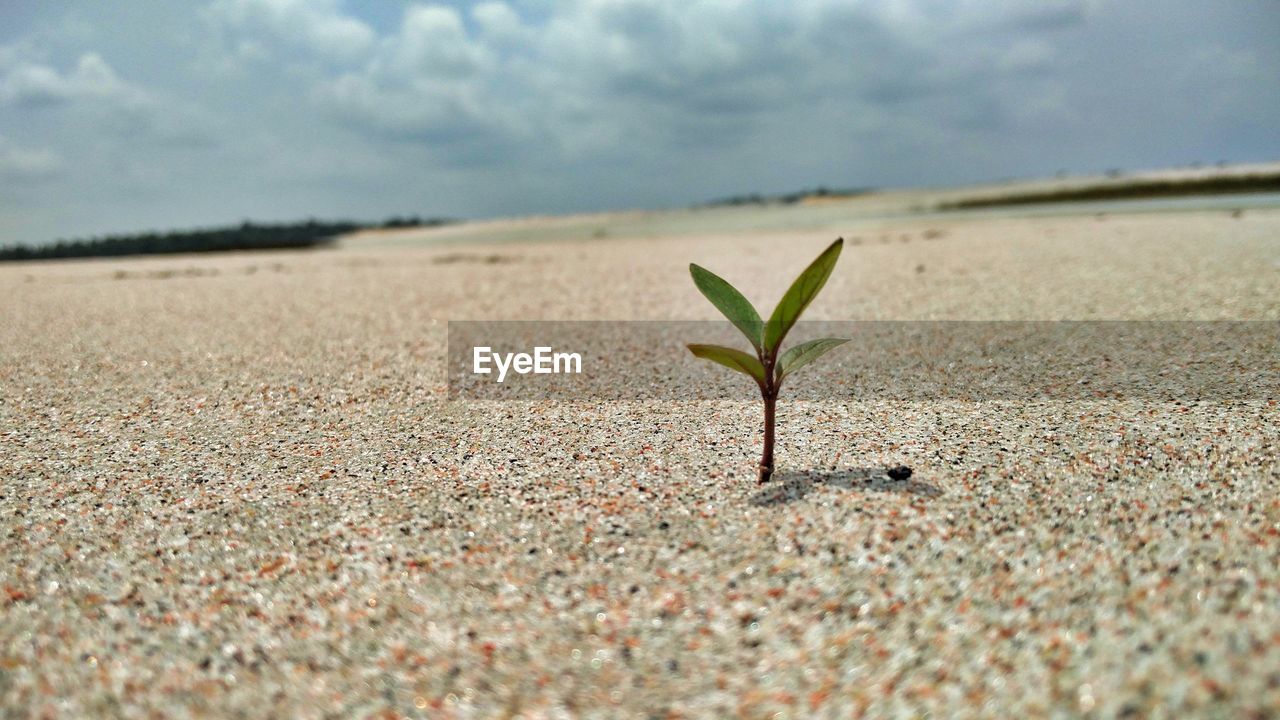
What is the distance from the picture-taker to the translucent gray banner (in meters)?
1.99

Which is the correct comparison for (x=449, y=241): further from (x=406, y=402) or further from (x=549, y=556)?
(x=549, y=556)

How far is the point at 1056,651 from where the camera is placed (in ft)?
2.93

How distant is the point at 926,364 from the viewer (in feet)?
7.57

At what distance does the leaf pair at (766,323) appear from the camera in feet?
4.18

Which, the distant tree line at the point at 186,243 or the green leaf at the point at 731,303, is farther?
the distant tree line at the point at 186,243

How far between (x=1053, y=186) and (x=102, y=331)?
14.6m

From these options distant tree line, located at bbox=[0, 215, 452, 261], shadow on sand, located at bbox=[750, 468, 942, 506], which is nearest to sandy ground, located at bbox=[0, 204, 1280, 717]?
shadow on sand, located at bbox=[750, 468, 942, 506]

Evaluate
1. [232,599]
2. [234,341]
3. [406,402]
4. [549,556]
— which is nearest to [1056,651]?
[549,556]

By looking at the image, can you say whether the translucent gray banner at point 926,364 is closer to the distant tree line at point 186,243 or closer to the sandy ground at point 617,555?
the sandy ground at point 617,555

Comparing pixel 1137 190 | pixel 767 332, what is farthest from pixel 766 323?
pixel 1137 190

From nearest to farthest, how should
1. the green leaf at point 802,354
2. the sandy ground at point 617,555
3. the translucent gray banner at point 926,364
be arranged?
the sandy ground at point 617,555
the green leaf at point 802,354
the translucent gray banner at point 926,364

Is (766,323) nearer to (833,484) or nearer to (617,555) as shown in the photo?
(833,484)

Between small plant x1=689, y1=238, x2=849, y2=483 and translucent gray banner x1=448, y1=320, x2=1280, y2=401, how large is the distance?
25.5 inches

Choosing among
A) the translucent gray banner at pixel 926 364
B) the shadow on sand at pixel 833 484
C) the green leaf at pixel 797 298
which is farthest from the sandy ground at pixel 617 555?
the green leaf at pixel 797 298
